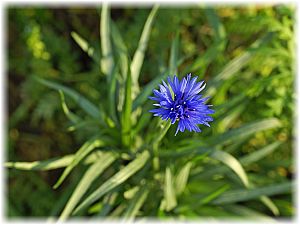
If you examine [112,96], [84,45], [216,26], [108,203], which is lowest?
[108,203]

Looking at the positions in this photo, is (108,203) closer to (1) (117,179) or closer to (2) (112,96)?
(1) (117,179)

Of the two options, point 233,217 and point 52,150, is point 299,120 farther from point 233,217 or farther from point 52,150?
point 52,150

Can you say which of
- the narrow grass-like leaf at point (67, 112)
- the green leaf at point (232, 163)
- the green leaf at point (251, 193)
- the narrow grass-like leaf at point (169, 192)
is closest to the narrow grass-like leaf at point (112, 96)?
the narrow grass-like leaf at point (67, 112)

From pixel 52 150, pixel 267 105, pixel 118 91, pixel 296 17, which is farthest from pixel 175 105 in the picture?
pixel 52 150

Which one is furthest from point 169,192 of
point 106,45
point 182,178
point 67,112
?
point 106,45

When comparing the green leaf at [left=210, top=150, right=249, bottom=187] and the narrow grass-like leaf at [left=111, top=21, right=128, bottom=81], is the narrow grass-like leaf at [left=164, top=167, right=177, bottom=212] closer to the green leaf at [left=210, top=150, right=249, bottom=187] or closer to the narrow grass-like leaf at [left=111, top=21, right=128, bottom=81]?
the green leaf at [left=210, top=150, right=249, bottom=187]

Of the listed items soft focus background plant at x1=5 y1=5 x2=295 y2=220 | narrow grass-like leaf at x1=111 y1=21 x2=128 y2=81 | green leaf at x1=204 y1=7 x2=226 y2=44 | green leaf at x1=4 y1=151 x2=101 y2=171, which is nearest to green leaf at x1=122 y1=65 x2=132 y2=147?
soft focus background plant at x1=5 y1=5 x2=295 y2=220

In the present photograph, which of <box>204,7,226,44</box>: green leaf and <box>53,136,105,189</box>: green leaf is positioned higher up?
<box>204,7,226,44</box>: green leaf
